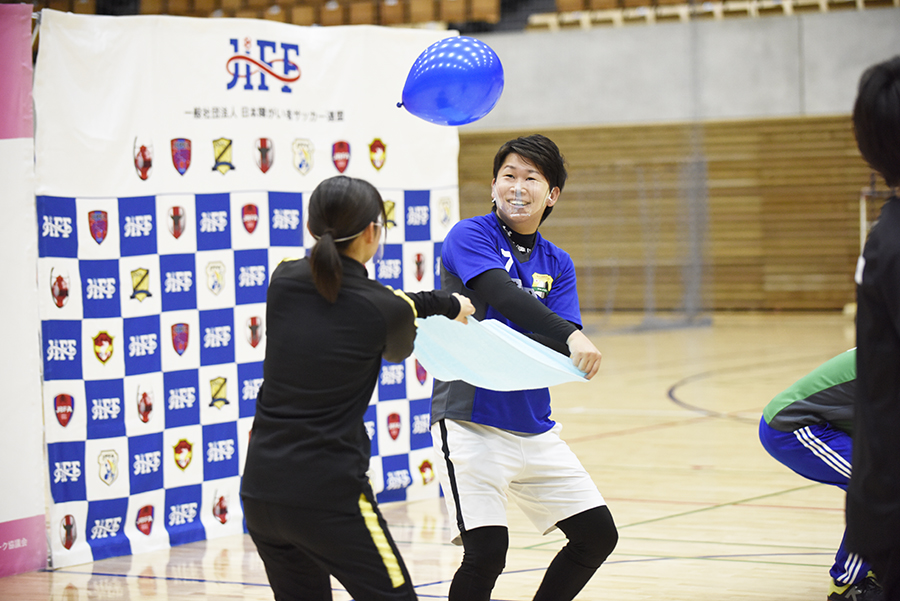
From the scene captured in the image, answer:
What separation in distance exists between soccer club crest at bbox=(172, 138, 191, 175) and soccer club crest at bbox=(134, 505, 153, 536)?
1567 millimetres

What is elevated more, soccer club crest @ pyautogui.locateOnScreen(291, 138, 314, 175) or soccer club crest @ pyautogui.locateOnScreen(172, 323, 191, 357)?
soccer club crest @ pyautogui.locateOnScreen(291, 138, 314, 175)

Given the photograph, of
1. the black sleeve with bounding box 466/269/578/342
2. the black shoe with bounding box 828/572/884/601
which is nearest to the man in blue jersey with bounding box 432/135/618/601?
the black sleeve with bounding box 466/269/578/342

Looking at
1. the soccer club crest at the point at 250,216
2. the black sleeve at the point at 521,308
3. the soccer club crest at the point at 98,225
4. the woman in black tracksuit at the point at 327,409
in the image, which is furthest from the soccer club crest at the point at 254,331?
the woman in black tracksuit at the point at 327,409

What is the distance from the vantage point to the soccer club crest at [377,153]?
539cm

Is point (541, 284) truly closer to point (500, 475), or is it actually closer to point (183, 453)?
point (500, 475)

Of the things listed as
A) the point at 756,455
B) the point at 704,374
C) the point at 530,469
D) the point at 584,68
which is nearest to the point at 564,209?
the point at 584,68

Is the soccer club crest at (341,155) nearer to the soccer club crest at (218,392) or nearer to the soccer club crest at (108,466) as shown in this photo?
the soccer club crest at (218,392)

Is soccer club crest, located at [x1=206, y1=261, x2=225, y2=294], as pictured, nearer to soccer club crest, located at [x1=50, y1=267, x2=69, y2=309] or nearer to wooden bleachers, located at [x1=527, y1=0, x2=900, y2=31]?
soccer club crest, located at [x1=50, y1=267, x2=69, y2=309]

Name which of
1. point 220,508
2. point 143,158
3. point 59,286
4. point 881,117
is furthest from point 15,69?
point 881,117

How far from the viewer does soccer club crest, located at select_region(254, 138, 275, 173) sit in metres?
4.97

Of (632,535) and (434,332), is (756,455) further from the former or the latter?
(434,332)

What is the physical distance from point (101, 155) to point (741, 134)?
542 inches

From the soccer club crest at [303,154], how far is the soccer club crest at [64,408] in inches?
62.8

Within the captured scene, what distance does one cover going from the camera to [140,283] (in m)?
4.61
